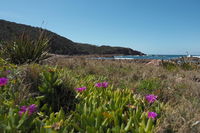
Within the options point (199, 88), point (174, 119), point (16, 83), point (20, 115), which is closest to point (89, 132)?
point (20, 115)

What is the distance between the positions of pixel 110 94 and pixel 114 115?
0.92m

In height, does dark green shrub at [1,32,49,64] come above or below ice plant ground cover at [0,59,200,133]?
above

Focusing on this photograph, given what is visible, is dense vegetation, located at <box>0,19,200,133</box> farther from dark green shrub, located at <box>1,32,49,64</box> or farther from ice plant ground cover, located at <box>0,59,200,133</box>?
dark green shrub, located at <box>1,32,49,64</box>

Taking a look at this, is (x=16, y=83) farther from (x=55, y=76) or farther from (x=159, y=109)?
(x=159, y=109)

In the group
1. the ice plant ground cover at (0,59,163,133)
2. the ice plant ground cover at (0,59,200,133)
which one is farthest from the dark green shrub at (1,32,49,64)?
the ice plant ground cover at (0,59,163,133)

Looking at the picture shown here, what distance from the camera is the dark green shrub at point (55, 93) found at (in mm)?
2531

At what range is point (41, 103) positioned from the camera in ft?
8.50

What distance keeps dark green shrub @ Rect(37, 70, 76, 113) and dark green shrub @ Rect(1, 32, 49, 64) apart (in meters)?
2.96

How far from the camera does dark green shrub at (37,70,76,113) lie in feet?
8.30

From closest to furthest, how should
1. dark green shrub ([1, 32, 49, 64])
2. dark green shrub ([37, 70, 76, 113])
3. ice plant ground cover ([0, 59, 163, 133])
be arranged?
ice plant ground cover ([0, 59, 163, 133]), dark green shrub ([37, 70, 76, 113]), dark green shrub ([1, 32, 49, 64])

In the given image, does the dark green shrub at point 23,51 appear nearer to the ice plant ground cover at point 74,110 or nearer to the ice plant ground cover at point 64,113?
the ice plant ground cover at point 74,110

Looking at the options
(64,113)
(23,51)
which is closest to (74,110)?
(64,113)

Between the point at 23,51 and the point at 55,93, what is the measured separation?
3.51m

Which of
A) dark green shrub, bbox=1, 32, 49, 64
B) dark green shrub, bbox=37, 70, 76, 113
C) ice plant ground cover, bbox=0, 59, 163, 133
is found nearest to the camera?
ice plant ground cover, bbox=0, 59, 163, 133
